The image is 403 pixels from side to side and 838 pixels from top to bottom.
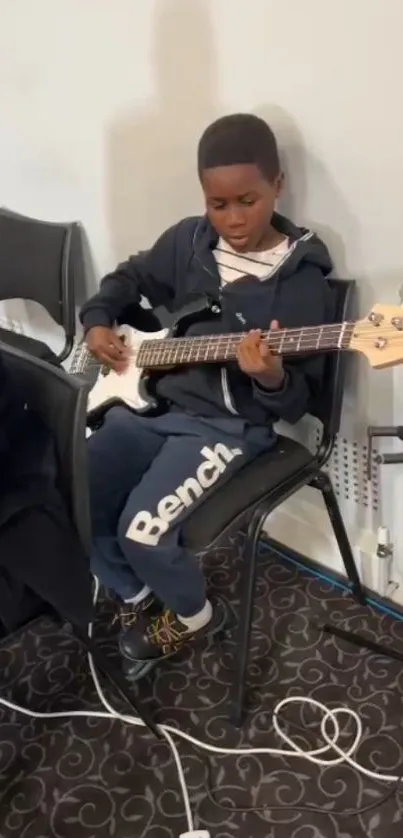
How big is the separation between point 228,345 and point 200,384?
0.15 metres

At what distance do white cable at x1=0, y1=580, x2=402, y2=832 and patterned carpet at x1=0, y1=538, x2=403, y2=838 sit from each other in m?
0.01

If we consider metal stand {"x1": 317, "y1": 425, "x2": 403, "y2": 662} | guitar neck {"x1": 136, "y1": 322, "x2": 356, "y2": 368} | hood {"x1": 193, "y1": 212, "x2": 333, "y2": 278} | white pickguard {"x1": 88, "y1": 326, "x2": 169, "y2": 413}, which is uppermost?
hood {"x1": 193, "y1": 212, "x2": 333, "y2": 278}

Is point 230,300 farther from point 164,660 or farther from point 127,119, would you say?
point 164,660

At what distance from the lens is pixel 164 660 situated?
66.3 inches

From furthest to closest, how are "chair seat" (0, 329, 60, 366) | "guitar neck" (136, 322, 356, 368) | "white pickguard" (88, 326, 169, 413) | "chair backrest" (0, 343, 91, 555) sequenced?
"chair seat" (0, 329, 60, 366) < "white pickguard" (88, 326, 169, 413) < "guitar neck" (136, 322, 356, 368) < "chair backrest" (0, 343, 91, 555)

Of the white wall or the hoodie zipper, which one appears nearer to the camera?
the white wall

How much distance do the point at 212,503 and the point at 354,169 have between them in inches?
25.0

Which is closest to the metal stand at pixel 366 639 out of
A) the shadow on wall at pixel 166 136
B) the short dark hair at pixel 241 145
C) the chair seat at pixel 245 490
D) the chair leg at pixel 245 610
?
the chair seat at pixel 245 490

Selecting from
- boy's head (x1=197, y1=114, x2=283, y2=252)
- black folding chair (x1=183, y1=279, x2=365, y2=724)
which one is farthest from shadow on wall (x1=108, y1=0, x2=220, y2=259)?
black folding chair (x1=183, y1=279, x2=365, y2=724)

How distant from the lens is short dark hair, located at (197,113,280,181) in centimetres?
135

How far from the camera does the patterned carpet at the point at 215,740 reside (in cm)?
137

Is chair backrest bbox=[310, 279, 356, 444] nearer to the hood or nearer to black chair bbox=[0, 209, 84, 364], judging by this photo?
the hood

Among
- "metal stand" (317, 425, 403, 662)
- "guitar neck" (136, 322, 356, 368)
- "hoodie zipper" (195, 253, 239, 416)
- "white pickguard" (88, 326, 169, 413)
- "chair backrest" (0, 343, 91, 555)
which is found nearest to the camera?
"chair backrest" (0, 343, 91, 555)

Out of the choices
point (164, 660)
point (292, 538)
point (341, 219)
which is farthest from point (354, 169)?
point (164, 660)
